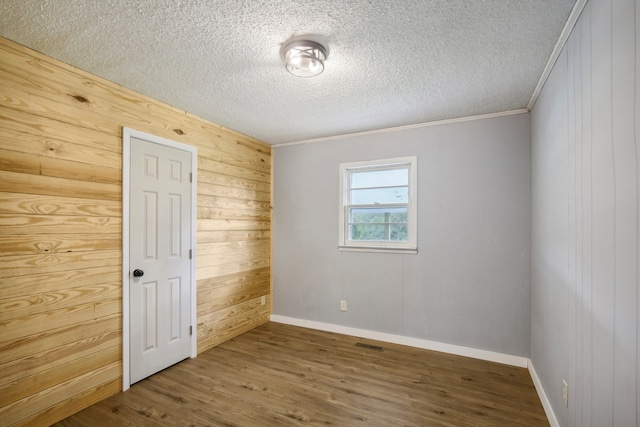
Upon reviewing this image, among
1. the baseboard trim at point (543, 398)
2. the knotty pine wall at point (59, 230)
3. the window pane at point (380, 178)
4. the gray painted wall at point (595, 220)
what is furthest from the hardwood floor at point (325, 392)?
the window pane at point (380, 178)

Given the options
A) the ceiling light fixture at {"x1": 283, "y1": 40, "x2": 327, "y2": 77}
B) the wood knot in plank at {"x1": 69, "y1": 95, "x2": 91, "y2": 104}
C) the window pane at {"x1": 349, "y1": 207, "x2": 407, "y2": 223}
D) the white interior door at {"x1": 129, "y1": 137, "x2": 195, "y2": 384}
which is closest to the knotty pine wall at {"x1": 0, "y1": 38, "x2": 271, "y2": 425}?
the wood knot in plank at {"x1": 69, "y1": 95, "x2": 91, "y2": 104}

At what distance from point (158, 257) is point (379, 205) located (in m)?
2.44

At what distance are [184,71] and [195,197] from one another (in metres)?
1.29

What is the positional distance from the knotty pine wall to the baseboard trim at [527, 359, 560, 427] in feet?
10.6

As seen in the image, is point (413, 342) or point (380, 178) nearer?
point (413, 342)

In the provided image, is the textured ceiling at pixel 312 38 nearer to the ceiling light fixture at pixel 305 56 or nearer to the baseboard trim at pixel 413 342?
the ceiling light fixture at pixel 305 56

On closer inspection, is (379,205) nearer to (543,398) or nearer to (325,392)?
(325,392)

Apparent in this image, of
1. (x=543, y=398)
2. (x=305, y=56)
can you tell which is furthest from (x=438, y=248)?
(x=305, y=56)

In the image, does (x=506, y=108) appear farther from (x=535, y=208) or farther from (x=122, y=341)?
(x=122, y=341)

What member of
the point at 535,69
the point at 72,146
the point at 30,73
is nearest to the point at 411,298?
the point at 535,69

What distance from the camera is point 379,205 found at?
368 centimetres

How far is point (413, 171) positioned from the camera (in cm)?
347

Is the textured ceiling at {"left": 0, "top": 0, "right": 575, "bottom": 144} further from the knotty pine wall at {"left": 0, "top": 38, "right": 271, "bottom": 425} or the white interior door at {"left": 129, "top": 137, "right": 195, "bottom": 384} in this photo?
the white interior door at {"left": 129, "top": 137, "right": 195, "bottom": 384}

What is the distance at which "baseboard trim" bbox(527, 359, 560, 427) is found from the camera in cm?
202
